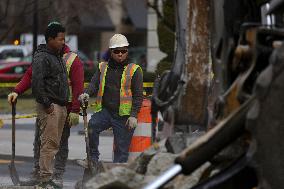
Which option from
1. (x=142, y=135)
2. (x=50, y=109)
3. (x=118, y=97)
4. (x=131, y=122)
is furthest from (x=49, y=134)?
(x=142, y=135)

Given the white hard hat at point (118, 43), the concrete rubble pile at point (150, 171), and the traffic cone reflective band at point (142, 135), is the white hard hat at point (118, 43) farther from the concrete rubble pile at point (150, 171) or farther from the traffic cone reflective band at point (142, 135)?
the concrete rubble pile at point (150, 171)

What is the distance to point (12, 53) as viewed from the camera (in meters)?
47.0

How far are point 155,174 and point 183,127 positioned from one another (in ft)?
2.07

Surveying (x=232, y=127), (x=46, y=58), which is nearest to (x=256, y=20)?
(x=232, y=127)

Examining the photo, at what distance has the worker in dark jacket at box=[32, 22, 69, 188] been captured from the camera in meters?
13.0

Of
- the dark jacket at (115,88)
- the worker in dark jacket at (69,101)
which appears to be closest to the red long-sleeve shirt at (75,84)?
the worker in dark jacket at (69,101)

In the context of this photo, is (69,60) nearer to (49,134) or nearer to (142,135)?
(49,134)

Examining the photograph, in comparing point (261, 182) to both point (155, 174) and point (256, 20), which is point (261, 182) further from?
Answer: point (256, 20)

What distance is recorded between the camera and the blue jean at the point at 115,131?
13.8 metres

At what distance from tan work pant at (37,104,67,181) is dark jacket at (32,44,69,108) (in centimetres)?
11

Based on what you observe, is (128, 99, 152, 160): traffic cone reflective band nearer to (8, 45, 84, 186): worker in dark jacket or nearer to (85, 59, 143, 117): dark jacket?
(85, 59, 143, 117): dark jacket

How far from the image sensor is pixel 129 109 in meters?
13.9

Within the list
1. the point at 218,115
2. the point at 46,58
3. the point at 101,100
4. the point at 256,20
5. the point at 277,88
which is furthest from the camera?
the point at 101,100

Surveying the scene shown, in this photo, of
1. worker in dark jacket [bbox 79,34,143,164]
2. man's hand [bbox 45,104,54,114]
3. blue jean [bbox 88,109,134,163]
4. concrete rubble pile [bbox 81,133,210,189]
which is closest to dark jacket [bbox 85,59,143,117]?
worker in dark jacket [bbox 79,34,143,164]
